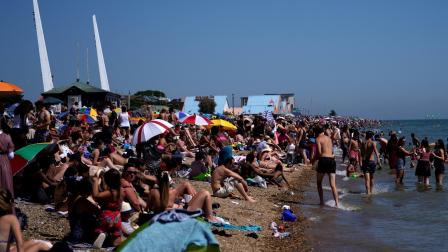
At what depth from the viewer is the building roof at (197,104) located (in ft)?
175

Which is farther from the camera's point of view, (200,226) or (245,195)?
(245,195)

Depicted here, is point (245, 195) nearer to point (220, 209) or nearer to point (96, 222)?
point (220, 209)

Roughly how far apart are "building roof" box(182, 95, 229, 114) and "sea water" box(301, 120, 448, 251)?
38210 millimetres

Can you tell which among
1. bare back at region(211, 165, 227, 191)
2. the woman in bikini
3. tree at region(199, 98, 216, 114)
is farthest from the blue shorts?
tree at region(199, 98, 216, 114)

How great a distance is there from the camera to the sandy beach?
7.03m

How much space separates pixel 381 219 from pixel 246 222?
3.31 metres

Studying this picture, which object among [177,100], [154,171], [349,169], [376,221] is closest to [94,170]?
[154,171]

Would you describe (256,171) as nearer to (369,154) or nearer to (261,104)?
(369,154)

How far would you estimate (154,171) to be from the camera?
11.3 meters

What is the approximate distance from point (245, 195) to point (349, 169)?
9061 millimetres

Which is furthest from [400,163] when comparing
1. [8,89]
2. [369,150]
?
[8,89]

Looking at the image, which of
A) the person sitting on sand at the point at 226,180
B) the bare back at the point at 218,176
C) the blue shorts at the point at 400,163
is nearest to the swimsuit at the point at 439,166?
the blue shorts at the point at 400,163

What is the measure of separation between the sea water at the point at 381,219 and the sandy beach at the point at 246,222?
33 cm

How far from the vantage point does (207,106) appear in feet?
172
